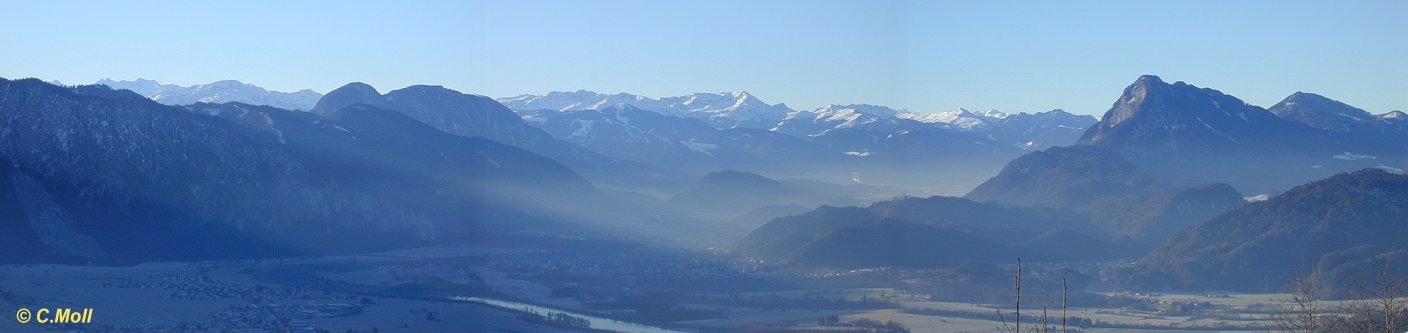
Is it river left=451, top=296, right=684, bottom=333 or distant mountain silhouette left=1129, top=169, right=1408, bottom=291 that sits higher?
distant mountain silhouette left=1129, top=169, right=1408, bottom=291

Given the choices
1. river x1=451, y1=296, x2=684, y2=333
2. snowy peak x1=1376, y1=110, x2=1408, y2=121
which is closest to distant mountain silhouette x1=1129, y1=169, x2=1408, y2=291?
river x1=451, y1=296, x2=684, y2=333

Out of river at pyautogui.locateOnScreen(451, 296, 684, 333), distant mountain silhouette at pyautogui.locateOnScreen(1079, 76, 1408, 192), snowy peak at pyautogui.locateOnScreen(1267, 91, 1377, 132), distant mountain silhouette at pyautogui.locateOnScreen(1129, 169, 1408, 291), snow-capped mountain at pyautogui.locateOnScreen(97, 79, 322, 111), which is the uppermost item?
snow-capped mountain at pyautogui.locateOnScreen(97, 79, 322, 111)

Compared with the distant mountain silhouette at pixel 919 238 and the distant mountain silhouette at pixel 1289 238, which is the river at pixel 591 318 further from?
the distant mountain silhouette at pixel 1289 238

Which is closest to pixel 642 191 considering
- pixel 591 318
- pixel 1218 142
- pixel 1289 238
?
pixel 1218 142

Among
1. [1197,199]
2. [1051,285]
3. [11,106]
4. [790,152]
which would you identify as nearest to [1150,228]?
[1197,199]

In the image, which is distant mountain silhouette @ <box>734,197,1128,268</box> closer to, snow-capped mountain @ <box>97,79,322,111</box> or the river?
the river

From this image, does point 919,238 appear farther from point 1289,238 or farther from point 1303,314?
point 1303,314

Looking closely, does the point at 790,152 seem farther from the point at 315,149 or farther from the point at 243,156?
the point at 243,156

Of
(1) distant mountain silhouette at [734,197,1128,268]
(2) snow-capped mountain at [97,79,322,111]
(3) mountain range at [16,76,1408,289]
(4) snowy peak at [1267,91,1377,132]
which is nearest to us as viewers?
(3) mountain range at [16,76,1408,289]

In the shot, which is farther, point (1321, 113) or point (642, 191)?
point (1321, 113)
